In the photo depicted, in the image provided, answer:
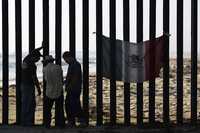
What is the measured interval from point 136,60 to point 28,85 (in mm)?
2274

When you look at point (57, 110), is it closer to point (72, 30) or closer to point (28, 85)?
point (28, 85)

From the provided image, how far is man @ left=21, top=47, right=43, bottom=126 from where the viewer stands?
1124 centimetres

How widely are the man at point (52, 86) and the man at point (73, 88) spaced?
0.53ft

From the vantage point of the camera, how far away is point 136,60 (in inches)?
463

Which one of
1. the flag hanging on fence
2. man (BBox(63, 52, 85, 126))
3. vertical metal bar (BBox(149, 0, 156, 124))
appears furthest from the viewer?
the flag hanging on fence

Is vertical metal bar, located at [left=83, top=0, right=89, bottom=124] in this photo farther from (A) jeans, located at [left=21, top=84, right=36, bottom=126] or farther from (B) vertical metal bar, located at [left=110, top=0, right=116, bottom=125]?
(A) jeans, located at [left=21, top=84, right=36, bottom=126]

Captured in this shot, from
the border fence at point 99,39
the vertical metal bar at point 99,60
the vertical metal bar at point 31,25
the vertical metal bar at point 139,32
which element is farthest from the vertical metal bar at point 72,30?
the vertical metal bar at point 139,32

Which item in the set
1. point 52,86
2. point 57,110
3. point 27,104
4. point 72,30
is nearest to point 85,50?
point 72,30

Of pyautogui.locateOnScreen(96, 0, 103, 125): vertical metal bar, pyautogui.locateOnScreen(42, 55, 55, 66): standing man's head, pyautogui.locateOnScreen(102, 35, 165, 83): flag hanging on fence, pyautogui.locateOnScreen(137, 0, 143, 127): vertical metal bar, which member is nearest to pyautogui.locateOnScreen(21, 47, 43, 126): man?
pyautogui.locateOnScreen(42, 55, 55, 66): standing man's head

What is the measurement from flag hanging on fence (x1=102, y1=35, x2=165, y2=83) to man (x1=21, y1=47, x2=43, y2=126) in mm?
1410

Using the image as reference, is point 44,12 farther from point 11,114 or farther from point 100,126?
point 11,114

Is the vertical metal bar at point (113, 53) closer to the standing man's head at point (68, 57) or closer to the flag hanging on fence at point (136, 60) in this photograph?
the flag hanging on fence at point (136, 60)

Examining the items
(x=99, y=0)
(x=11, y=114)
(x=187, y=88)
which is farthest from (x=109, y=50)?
(x=187, y=88)

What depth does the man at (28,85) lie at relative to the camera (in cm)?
1124
